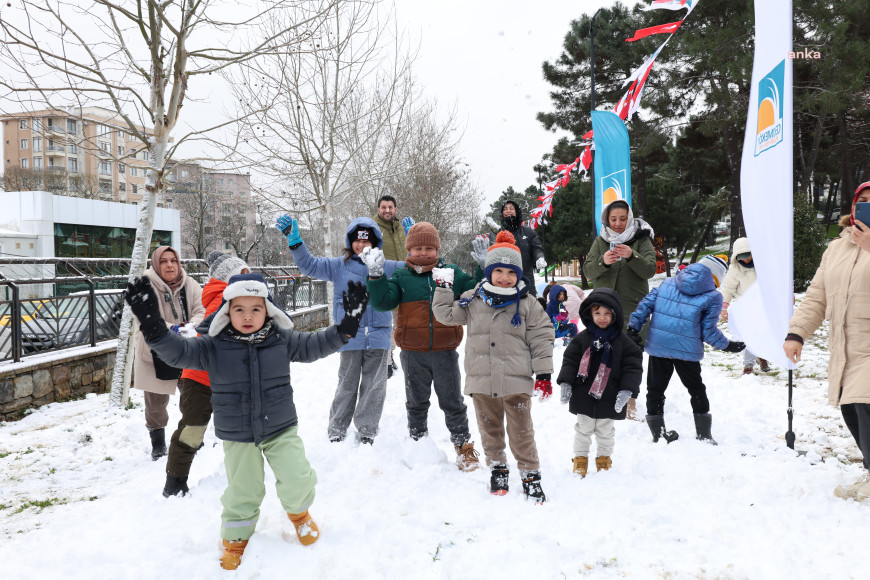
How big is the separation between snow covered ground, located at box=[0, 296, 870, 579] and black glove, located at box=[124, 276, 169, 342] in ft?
4.04

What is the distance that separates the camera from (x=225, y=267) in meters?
4.01

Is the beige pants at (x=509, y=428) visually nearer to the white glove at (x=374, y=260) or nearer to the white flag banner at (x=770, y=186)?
the white glove at (x=374, y=260)

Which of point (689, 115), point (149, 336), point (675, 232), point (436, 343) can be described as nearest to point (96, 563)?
point (149, 336)

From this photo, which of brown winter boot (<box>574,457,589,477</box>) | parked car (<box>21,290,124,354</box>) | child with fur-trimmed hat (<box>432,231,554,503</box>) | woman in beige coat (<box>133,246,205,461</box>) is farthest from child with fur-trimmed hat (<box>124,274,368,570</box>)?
parked car (<box>21,290,124,354</box>)

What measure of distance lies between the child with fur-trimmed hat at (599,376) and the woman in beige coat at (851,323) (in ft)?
3.69

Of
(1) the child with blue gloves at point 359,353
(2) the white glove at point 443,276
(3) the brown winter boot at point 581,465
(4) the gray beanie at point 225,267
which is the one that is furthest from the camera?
(1) the child with blue gloves at point 359,353

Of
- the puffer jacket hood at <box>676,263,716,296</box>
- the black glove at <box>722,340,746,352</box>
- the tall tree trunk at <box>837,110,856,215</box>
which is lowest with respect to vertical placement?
the black glove at <box>722,340,746,352</box>

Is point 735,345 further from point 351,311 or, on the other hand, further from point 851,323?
point 351,311

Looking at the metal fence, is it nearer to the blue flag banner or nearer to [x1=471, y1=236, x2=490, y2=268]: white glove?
[x1=471, y1=236, x2=490, y2=268]: white glove

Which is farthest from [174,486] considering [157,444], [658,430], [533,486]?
[658,430]

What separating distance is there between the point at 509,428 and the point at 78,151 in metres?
19.1

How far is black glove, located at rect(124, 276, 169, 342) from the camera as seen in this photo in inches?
97.3

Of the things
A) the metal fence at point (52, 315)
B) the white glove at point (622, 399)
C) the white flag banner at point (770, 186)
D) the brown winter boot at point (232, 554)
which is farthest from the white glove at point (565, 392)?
the metal fence at point (52, 315)

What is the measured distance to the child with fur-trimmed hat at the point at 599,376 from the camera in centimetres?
389
